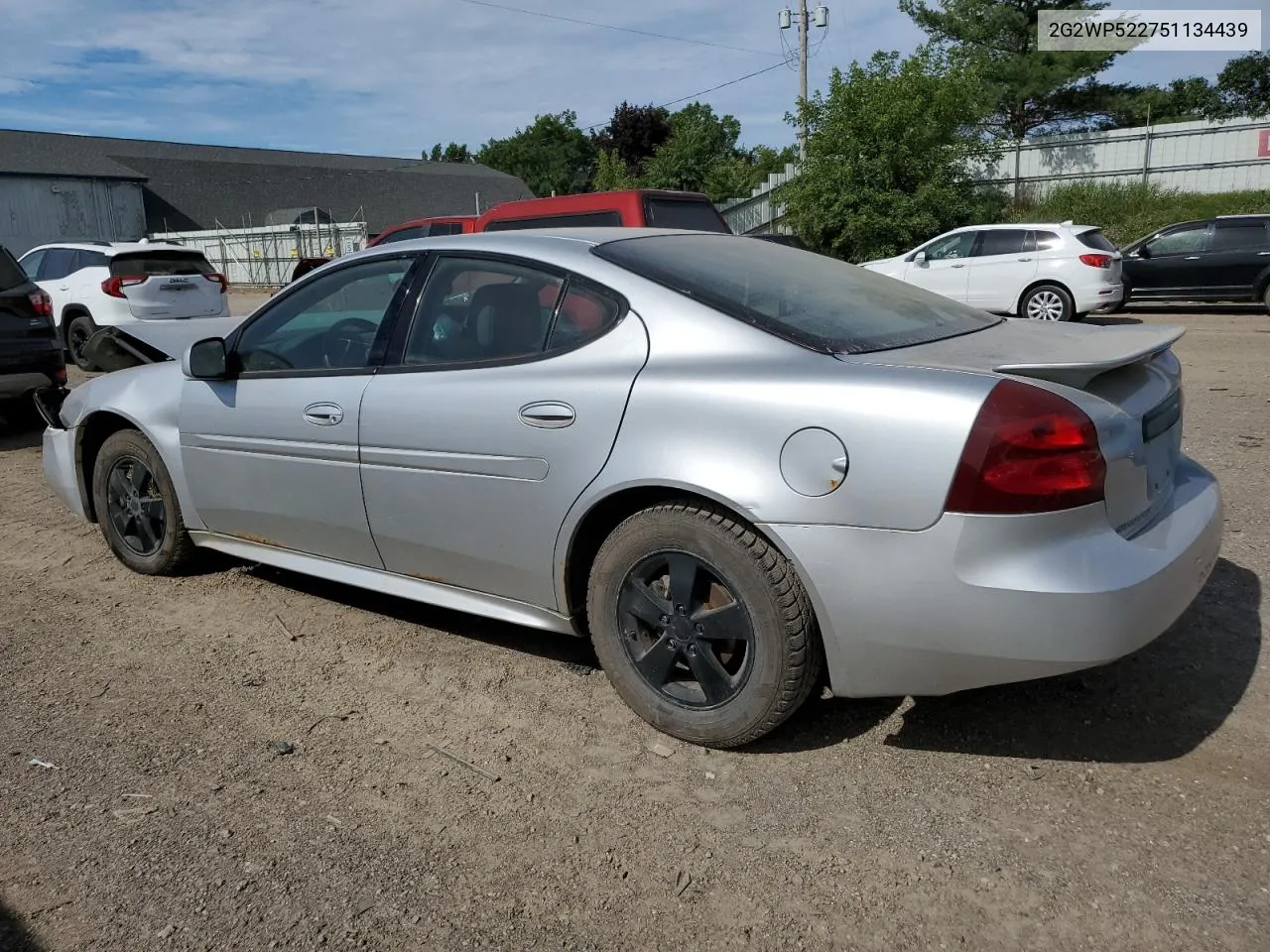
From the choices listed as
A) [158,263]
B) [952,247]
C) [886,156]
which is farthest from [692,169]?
[158,263]

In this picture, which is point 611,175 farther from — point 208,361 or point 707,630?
point 707,630

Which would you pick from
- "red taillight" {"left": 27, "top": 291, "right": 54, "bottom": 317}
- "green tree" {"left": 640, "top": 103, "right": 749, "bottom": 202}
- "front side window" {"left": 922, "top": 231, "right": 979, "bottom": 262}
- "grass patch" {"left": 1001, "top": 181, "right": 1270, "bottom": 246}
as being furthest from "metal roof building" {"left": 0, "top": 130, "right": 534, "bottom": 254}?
"red taillight" {"left": 27, "top": 291, "right": 54, "bottom": 317}

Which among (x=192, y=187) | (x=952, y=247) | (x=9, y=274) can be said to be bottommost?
(x=952, y=247)

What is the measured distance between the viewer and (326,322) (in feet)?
13.2

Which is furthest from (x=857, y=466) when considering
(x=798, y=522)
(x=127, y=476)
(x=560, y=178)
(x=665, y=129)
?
(x=560, y=178)

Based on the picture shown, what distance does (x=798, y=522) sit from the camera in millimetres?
2680

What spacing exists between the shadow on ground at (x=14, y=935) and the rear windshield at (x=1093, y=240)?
1463cm

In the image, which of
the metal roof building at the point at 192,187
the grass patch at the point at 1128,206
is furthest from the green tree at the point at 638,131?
the grass patch at the point at 1128,206

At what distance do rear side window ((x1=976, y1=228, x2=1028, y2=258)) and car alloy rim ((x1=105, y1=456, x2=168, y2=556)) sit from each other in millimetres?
12902

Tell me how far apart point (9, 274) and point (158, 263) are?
5627 millimetres

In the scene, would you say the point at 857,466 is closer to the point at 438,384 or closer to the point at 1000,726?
the point at 1000,726

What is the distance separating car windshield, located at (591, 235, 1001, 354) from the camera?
3.04m

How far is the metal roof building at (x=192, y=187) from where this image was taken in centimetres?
4406

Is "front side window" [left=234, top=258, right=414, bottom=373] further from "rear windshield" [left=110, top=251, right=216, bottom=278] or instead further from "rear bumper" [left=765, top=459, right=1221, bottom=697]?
"rear windshield" [left=110, top=251, right=216, bottom=278]
